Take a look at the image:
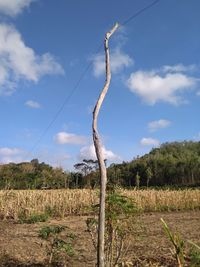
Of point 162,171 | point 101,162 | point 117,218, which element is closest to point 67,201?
point 117,218

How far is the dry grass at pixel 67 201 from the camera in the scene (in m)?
20.4

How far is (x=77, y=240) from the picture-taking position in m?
10.5

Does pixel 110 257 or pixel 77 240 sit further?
pixel 77 240

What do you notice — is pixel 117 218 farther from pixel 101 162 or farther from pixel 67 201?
pixel 67 201

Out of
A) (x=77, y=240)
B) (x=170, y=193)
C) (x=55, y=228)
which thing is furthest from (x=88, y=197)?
(x=55, y=228)

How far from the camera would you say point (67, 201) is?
2328 centimetres

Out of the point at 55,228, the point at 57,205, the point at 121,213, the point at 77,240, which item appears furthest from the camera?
the point at 57,205

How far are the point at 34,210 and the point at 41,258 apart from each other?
12.3 m

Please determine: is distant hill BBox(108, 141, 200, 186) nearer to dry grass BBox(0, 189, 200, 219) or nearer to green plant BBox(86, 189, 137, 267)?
dry grass BBox(0, 189, 200, 219)

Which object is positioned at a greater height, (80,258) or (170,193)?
(170,193)

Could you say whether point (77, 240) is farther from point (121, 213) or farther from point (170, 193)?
point (170, 193)

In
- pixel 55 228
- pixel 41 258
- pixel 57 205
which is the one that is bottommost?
pixel 41 258

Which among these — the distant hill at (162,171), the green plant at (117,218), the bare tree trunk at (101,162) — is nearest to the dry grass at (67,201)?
the green plant at (117,218)

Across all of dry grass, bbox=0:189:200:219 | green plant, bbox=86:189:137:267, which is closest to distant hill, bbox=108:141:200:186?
dry grass, bbox=0:189:200:219
